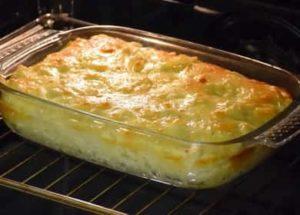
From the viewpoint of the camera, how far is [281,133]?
3.51ft

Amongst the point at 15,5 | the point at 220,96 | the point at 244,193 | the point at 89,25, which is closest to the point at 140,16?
the point at 89,25

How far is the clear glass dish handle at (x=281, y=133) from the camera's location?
1056 mm

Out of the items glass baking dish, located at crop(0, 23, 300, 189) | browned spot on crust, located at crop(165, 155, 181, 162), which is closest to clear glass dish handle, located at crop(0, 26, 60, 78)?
glass baking dish, located at crop(0, 23, 300, 189)

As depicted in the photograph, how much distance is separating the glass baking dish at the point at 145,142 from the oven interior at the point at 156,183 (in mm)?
37

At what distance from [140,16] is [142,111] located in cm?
44

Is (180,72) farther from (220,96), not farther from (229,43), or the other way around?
(229,43)

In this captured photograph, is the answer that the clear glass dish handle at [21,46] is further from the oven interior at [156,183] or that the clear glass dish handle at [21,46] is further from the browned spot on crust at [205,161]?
the browned spot on crust at [205,161]

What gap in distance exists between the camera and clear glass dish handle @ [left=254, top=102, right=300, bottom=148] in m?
1.06

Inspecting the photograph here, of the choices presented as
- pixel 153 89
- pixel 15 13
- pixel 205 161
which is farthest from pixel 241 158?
pixel 15 13

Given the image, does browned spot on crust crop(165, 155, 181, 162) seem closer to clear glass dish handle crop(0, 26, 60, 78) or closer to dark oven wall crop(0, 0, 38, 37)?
clear glass dish handle crop(0, 26, 60, 78)

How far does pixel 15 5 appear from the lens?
4.75 feet

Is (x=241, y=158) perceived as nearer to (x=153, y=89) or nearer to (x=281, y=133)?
(x=281, y=133)

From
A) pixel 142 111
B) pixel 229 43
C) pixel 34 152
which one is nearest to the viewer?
pixel 142 111

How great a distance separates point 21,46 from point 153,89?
28 cm
